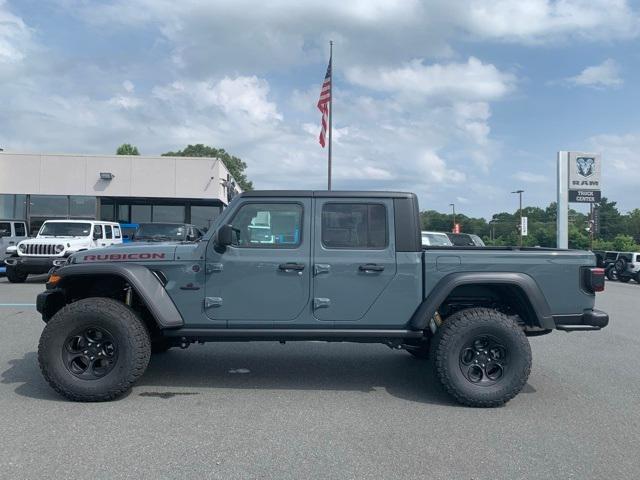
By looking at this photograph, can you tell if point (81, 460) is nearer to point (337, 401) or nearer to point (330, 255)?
point (337, 401)

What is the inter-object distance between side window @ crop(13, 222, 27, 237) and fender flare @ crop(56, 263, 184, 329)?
1639 centimetres

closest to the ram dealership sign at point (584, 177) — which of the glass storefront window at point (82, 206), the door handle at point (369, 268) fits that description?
the glass storefront window at point (82, 206)

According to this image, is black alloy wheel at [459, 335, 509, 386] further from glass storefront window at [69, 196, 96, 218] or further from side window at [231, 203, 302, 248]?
glass storefront window at [69, 196, 96, 218]

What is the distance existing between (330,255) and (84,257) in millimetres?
2295

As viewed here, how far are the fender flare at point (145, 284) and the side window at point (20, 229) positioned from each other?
1639 cm

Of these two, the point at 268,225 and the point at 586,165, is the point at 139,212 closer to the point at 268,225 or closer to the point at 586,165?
the point at 586,165

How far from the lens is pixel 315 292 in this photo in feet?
17.5

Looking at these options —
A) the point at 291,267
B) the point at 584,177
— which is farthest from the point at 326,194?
the point at 584,177

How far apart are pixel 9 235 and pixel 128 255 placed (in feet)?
53.6

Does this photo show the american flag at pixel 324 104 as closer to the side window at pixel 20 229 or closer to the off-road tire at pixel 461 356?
the side window at pixel 20 229

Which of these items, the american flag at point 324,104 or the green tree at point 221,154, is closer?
the american flag at point 324,104

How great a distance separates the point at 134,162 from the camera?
2961cm

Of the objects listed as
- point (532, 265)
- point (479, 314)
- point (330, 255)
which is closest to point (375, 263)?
point (330, 255)

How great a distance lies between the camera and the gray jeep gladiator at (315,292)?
205 inches
